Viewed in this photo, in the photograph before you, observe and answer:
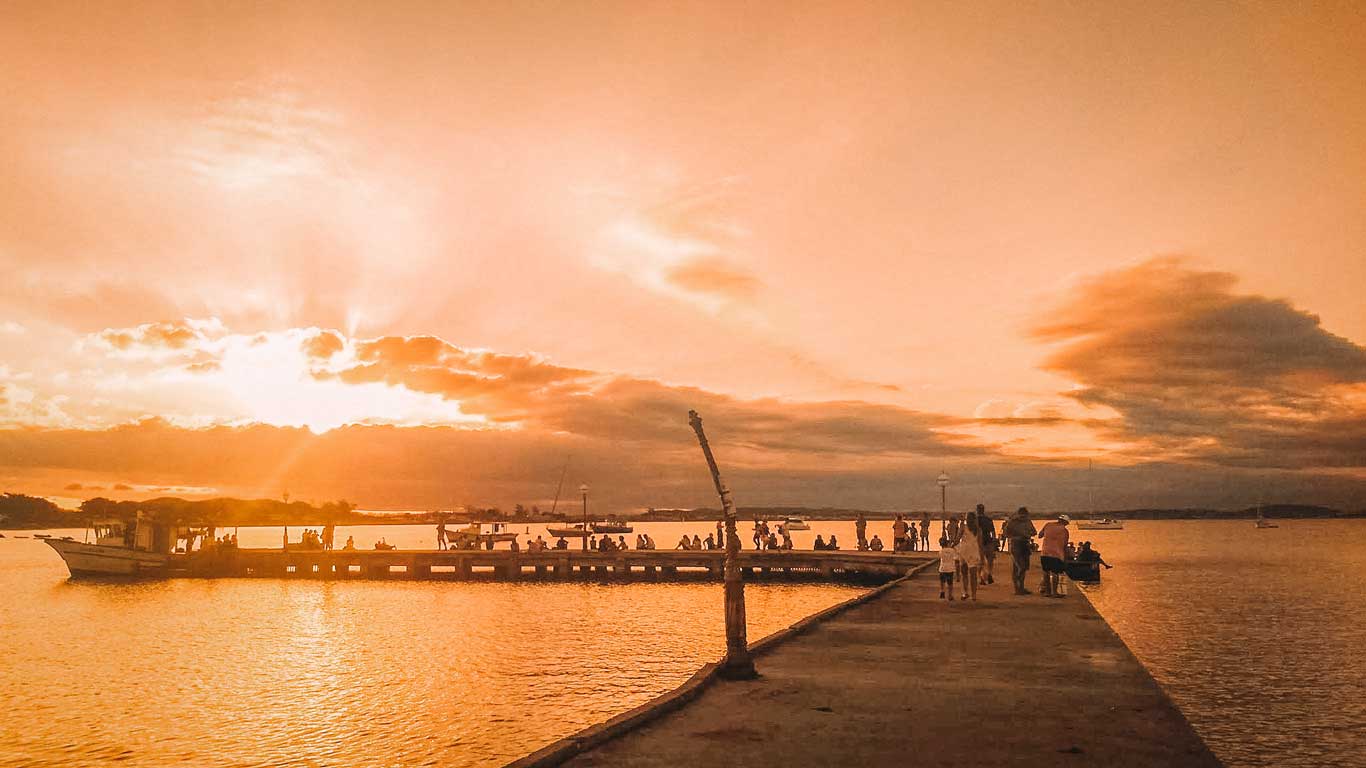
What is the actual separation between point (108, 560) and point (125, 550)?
2350mm

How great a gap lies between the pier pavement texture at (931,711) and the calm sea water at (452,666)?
5.52 meters

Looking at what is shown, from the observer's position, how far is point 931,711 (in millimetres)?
9820

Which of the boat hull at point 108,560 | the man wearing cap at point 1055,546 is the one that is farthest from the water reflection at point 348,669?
the boat hull at point 108,560

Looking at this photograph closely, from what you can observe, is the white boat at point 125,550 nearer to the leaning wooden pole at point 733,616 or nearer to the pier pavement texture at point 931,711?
the pier pavement texture at point 931,711

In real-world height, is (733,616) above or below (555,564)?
above

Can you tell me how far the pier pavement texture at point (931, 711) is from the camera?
26.6 feet

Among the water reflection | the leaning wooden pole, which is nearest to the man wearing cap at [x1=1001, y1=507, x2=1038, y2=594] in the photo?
the water reflection

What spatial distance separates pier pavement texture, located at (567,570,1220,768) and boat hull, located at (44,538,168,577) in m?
61.5

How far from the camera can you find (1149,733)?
29.1 feet

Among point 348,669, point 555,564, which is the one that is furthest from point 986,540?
point 555,564

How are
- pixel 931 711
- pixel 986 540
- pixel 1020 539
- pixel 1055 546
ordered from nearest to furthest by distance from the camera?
pixel 931 711 → pixel 1055 546 → pixel 1020 539 → pixel 986 540

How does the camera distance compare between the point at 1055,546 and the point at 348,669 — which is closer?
the point at 1055,546

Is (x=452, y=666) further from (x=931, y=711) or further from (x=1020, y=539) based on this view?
(x=931, y=711)

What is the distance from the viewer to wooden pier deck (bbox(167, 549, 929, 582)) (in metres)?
48.2
